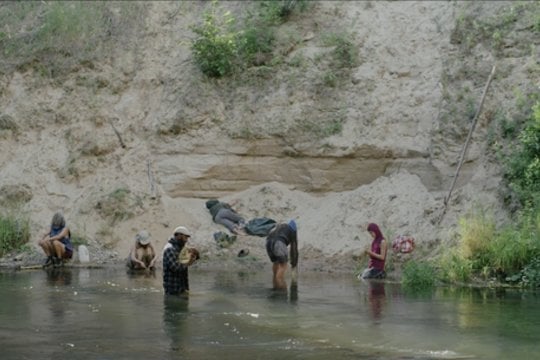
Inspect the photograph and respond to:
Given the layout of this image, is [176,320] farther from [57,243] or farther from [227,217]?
[227,217]

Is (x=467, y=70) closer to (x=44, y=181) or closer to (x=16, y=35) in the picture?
(x=44, y=181)

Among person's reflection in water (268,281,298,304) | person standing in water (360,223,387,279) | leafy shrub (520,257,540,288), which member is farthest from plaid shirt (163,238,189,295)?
leafy shrub (520,257,540,288)

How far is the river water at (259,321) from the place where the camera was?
31.2 feet

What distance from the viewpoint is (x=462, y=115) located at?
20109 mm

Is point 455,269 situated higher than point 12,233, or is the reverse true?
point 12,233

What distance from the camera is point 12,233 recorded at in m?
20.0

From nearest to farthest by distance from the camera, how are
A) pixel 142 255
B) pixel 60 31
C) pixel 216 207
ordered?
1. pixel 142 255
2. pixel 216 207
3. pixel 60 31

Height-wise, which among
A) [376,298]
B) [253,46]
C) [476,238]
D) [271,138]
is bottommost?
[376,298]

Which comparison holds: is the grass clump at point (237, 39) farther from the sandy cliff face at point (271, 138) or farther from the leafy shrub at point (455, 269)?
the leafy shrub at point (455, 269)

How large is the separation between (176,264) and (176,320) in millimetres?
2194

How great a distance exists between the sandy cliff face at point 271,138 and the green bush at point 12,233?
0.78m

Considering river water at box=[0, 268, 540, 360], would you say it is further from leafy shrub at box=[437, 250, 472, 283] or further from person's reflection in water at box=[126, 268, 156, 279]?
person's reflection in water at box=[126, 268, 156, 279]

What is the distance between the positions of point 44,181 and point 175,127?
363 cm

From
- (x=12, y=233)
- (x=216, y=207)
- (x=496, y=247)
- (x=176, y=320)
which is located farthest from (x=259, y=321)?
(x=12, y=233)
